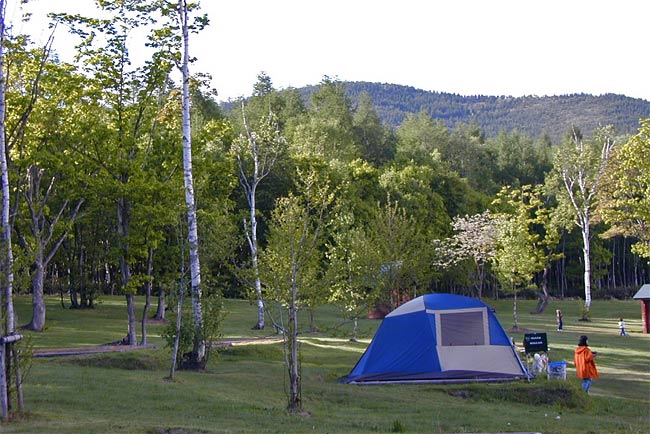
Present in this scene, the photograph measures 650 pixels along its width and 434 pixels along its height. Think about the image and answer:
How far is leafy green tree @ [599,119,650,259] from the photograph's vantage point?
4253 centimetres

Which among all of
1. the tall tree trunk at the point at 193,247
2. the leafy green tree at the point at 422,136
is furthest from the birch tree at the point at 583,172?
the tall tree trunk at the point at 193,247

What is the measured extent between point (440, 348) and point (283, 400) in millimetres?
6528

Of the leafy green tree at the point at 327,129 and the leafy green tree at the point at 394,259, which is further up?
the leafy green tree at the point at 327,129

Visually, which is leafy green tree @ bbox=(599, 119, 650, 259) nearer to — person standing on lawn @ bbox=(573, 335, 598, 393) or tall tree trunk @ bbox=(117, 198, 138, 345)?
person standing on lawn @ bbox=(573, 335, 598, 393)

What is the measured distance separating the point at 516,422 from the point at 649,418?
11.2 feet

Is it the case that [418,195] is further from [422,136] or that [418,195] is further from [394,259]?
[422,136]

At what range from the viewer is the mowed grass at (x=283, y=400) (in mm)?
12922

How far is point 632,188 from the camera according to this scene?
4603 cm

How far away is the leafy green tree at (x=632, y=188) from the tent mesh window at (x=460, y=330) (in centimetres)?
2346

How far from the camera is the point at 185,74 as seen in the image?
75.2 feet

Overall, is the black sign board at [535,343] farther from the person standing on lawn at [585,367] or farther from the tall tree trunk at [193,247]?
the tall tree trunk at [193,247]

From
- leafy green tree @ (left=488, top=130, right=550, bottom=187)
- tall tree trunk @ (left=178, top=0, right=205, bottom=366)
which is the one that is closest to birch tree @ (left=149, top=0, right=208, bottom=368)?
tall tree trunk @ (left=178, top=0, right=205, bottom=366)

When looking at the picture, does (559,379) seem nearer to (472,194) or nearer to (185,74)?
(185,74)

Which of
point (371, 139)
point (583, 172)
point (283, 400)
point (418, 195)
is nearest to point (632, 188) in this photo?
point (583, 172)
